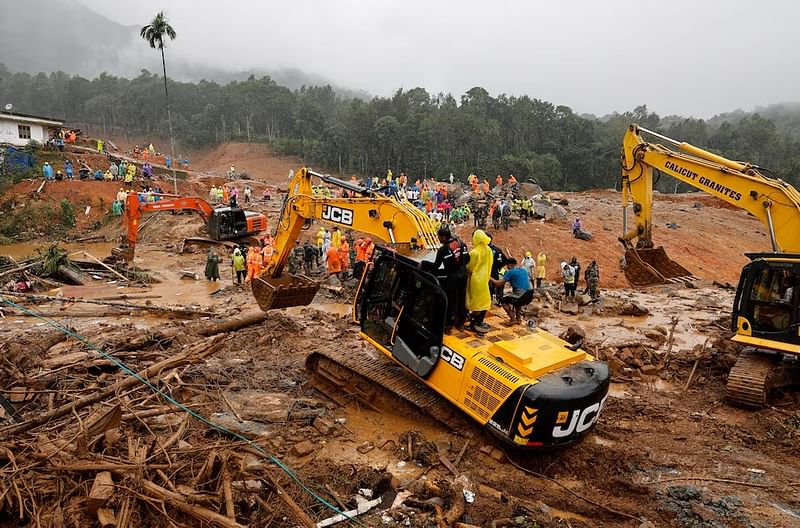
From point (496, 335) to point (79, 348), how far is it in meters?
7.31

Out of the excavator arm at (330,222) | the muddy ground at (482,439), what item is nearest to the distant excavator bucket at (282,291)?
the excavator arm at (330,222)

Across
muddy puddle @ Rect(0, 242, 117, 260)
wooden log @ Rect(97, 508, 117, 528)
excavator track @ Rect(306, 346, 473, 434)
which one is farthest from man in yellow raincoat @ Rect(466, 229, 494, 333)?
muddy puddle @ Rect(0, 242, 117, 260)

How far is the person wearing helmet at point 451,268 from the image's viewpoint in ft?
21.1

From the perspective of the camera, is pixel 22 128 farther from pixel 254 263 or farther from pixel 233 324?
pixel 233 324

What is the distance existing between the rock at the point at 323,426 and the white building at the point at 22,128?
3959 centimetres

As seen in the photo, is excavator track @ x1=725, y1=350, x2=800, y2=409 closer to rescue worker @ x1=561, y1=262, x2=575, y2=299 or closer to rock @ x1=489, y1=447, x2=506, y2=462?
rock @ x1=489, y1=447, x2=506, y2=462

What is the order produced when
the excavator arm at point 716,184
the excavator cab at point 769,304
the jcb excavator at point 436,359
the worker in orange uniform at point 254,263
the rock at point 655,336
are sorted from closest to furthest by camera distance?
the jcb excavator at point 436,359 < the excavator cab at point 769,304 < the excavator arm at point 716,184 < the rock at point 655,336 < the worker in orange uniform at point 254,263

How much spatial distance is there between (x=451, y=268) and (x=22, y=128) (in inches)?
1647

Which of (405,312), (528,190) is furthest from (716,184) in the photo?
(528,190)

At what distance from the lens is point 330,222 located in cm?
867

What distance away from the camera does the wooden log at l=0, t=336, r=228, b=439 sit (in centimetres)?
595

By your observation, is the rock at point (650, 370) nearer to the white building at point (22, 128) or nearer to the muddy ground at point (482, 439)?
the muddy ground at point (482, 439)

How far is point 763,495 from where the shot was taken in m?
5.55

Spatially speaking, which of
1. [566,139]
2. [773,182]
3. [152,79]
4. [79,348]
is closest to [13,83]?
[152,79]
